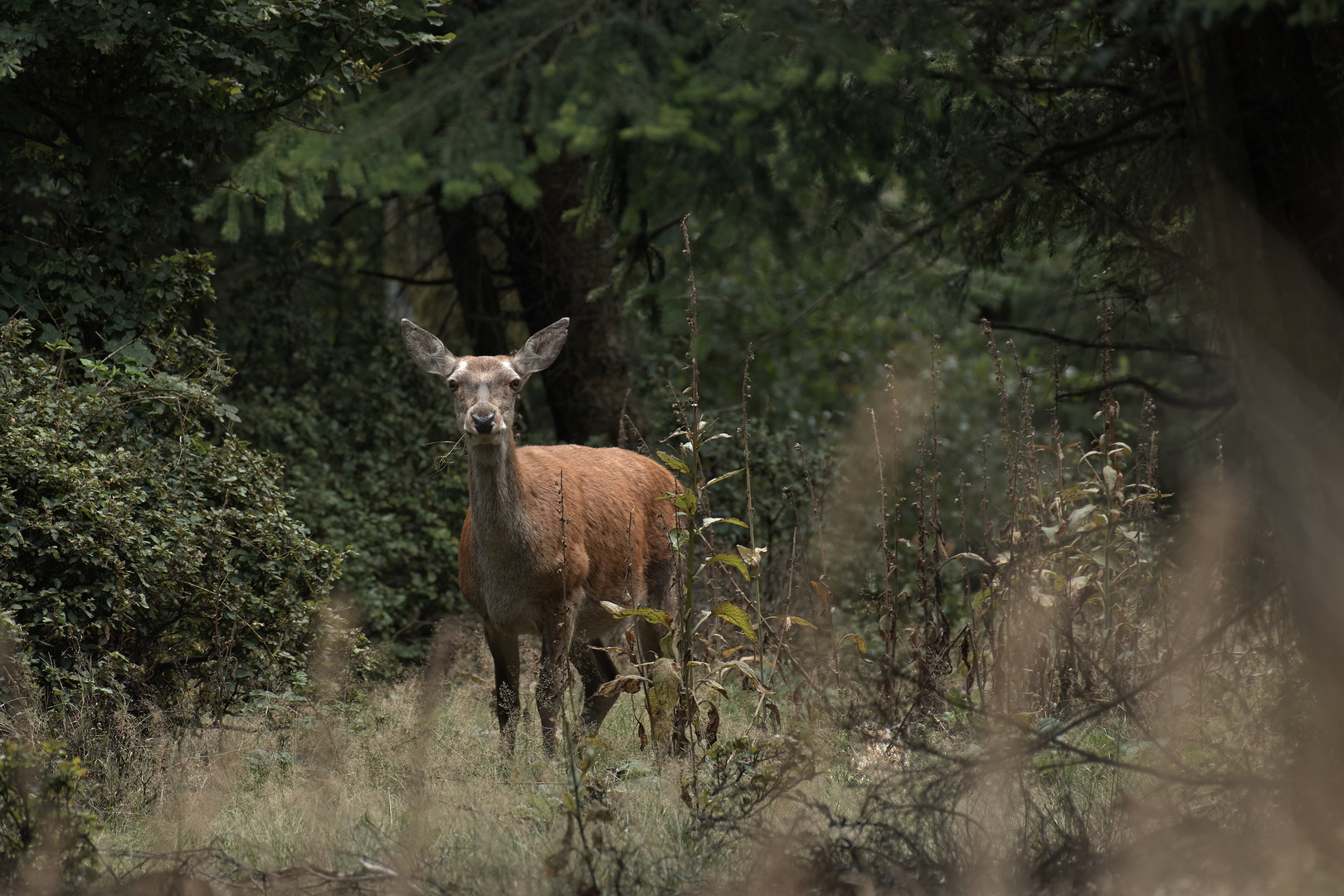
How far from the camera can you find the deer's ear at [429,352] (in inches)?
286

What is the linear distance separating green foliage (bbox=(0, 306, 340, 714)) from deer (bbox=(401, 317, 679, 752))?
120 cm

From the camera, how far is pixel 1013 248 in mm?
5547

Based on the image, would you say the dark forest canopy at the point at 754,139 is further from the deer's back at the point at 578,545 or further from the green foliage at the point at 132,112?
→ the deer's back at the point at 578,545

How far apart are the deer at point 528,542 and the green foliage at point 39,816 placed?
2363 millimetres

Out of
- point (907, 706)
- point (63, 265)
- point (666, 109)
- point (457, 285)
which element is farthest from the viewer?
point (457, 285)

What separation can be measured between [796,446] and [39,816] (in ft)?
12.4

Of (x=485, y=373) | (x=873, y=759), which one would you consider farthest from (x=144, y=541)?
(x=873, y=759)

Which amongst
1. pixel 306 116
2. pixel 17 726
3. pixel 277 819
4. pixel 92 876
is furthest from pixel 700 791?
pixel 306 116

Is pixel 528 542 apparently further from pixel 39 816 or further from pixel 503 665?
pixel 39 816

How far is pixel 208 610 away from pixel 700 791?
10.9 ft

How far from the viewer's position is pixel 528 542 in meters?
6.86

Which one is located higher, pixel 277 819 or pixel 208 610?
pixel 208 610

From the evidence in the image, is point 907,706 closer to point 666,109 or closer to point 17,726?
point 666,109

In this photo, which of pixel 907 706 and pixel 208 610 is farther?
pixel 208 610
